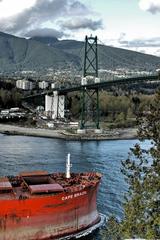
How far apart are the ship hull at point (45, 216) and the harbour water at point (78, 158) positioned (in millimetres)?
610

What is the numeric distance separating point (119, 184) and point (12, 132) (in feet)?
52.9

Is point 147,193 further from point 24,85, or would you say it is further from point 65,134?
point 24,85

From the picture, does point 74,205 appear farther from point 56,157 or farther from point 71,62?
point 71,62

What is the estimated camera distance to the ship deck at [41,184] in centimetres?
1016

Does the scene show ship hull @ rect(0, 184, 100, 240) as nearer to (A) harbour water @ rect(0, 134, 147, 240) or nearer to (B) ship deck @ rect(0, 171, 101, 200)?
(B) ship deck @ rect(0, 171, 101, 200)

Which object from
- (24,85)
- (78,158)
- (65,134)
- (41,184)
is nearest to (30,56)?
(24,85)

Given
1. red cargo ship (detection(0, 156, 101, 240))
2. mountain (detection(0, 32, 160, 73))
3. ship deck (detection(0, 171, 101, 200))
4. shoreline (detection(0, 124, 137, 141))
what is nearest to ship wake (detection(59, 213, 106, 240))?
red cargo ship (detection(0, 156, 101, 240))

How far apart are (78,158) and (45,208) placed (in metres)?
9.98

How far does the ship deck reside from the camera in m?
10.2

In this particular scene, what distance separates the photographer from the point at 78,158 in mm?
19875

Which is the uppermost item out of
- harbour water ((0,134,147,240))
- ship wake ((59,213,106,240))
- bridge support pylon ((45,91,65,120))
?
bridge support pylon ((45,91,65,120))

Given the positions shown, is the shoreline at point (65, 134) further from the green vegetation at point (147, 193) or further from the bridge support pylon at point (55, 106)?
the green vegetation at point (147, 193)

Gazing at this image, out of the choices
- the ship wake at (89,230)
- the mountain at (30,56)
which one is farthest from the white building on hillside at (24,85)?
the mountain at (30,56)

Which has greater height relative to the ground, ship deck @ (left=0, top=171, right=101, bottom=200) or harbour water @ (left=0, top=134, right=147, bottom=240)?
ship deck @ (left=0, top=171, right=101, bottom=200)
